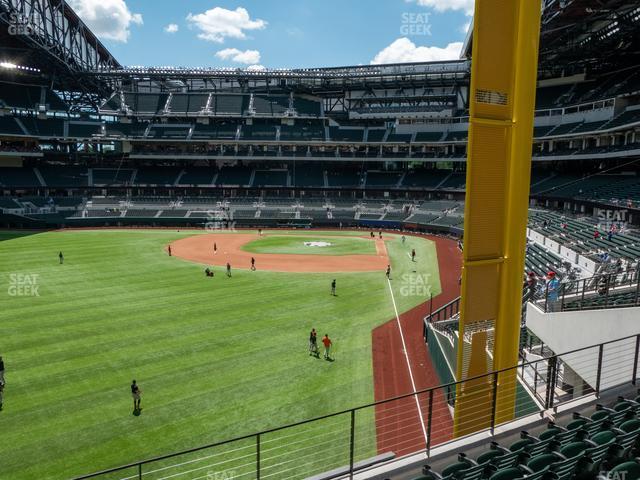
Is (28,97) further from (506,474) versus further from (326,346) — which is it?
(506,474)

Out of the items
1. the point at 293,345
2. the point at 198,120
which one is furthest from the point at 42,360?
the point at 198,120

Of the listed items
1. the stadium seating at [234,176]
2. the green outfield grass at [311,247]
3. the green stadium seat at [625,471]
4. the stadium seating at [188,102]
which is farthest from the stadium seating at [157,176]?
the green stadium seat at [625,471]

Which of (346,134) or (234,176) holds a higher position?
(346,134)

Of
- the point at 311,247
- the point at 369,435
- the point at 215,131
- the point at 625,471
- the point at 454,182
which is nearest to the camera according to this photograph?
the point at 625,471

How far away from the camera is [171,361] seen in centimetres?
1875

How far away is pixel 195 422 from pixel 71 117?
276 feet

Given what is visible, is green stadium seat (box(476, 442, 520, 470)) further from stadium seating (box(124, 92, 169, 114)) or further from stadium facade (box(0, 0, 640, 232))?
stadium seating (box(124, 92, 169, 114))

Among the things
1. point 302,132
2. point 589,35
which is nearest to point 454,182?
point 589,35

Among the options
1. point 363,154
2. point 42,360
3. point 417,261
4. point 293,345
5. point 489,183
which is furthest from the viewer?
point 363,154

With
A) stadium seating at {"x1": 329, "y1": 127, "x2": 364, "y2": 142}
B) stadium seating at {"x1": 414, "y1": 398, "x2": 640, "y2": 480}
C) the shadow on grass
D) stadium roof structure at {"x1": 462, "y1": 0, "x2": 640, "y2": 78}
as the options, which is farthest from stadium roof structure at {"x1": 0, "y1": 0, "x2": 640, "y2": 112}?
stadium seating at {"x1": 414, "y1": 398, "x2": 640, "y2": 480}

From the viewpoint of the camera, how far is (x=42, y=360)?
18578mm

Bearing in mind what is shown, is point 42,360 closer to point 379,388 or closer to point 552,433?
point 379,388

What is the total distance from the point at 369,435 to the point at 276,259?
29.1m

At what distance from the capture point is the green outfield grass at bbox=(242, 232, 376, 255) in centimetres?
4684
